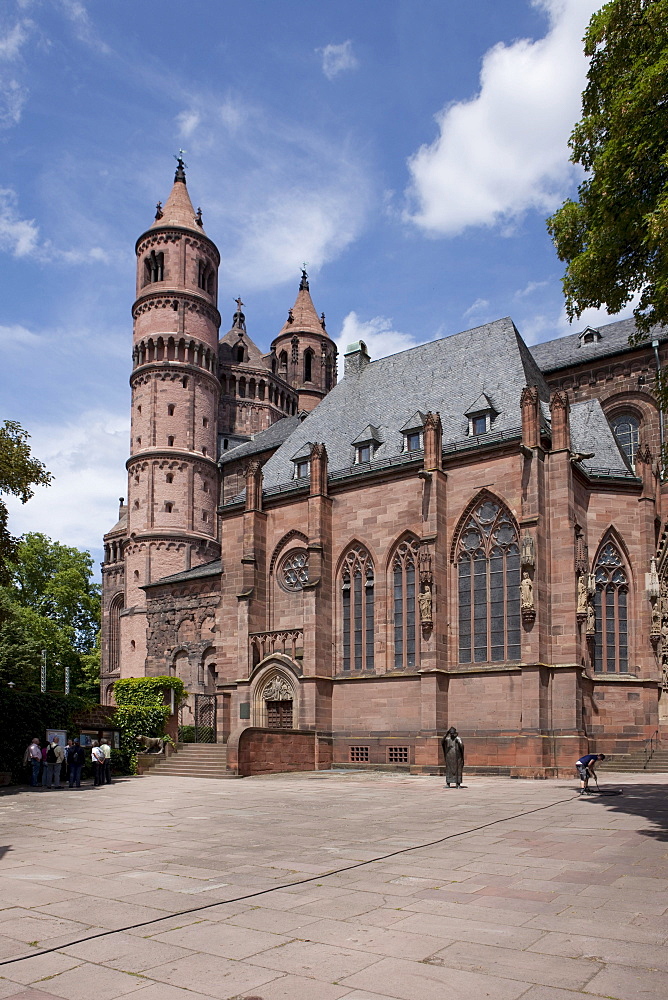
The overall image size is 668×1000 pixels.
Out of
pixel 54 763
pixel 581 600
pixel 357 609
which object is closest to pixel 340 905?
pixel 54 763

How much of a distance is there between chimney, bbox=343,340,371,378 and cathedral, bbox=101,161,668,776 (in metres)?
0.10

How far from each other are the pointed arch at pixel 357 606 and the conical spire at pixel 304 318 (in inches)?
1896

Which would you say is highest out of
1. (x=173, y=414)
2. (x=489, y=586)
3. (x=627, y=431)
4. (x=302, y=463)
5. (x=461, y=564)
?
(x=173, y=414)

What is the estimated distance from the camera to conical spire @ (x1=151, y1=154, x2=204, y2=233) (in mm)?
60231

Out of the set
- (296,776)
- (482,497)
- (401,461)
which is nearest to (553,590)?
(482,497)

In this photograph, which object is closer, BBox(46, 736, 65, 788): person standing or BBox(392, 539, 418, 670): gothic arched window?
BBox(46, 736, 65, 788): person standing

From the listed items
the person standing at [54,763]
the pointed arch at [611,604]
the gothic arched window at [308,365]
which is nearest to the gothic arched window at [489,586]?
the pointed arch at [611,604]

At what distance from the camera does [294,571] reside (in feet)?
111

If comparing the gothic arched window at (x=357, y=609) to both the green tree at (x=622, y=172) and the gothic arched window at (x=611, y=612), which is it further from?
the green tree at (x=622, y=172)

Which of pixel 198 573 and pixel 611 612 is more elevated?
pixel 198 573

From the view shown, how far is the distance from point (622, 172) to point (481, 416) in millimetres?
16115

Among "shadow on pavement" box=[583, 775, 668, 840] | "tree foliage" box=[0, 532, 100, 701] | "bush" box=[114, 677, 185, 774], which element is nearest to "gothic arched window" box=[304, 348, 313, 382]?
"tree foliage" box=[0, 532, 100, 701]

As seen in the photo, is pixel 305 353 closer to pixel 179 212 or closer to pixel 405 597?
pixel 179 212

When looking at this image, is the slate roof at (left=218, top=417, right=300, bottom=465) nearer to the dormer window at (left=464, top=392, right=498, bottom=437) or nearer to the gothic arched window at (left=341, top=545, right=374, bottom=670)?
the gothic arched window at (left=341, top=545, right=374, bottom=670)
